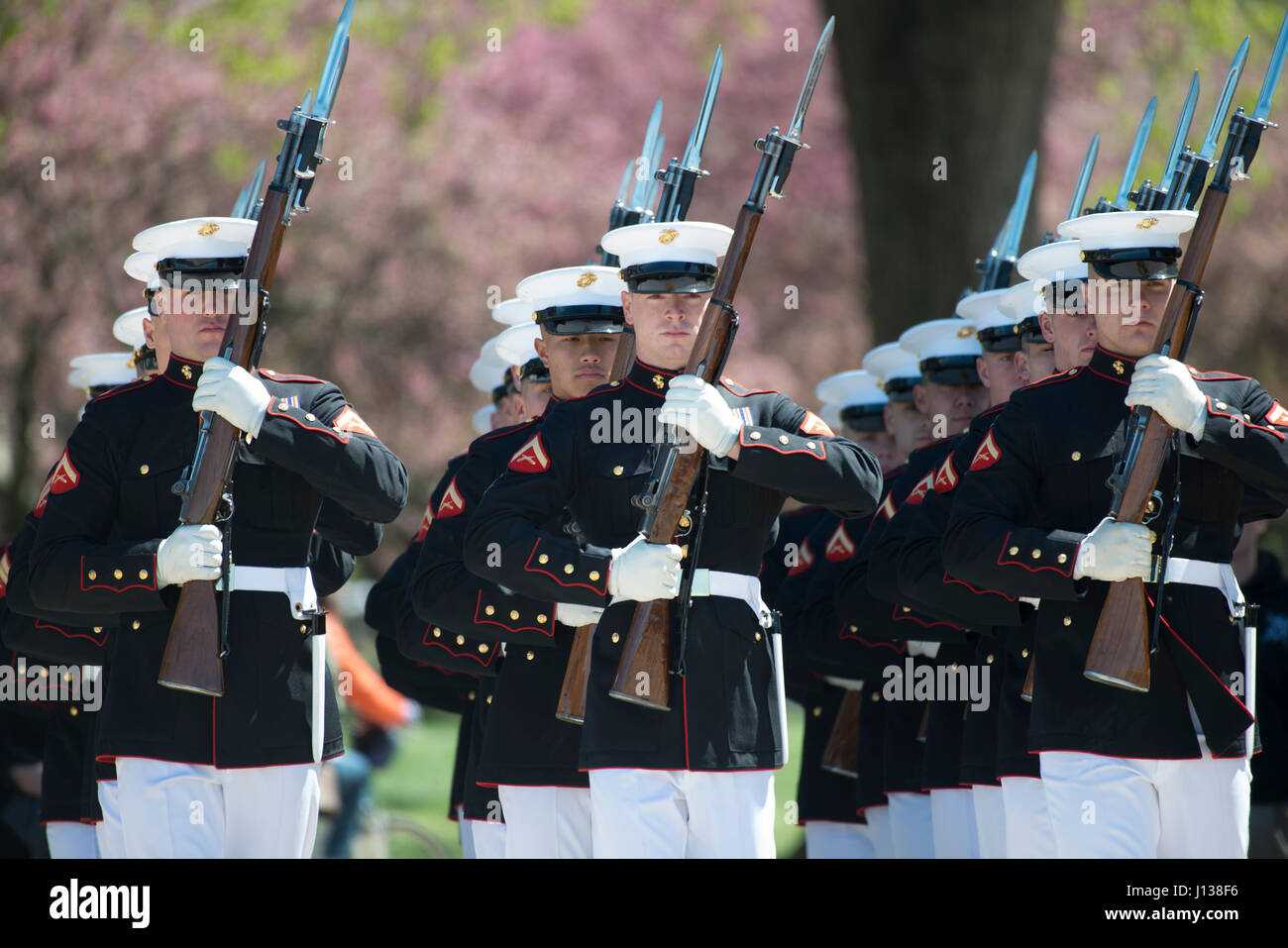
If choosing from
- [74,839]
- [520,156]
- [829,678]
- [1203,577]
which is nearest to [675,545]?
[1203,577]

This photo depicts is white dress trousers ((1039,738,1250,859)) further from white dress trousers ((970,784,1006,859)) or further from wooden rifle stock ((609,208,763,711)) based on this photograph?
wooden rifle stock ((609,208,763,711))

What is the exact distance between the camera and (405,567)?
765 centimetres

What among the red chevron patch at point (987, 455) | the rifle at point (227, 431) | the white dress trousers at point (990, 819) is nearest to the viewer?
the rifle at point (227, 431)

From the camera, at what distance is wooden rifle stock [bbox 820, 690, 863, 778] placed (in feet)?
26.2

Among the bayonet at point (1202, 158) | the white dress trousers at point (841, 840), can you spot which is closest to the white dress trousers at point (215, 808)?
the white dress trousers at point (841, 840)

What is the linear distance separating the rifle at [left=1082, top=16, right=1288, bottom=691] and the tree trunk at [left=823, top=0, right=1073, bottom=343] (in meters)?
4.91

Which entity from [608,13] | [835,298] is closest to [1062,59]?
[835,298]

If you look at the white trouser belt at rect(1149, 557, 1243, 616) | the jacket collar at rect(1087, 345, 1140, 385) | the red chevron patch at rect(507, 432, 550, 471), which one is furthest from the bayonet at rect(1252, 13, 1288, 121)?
the red chevron patch at rect(507, 432, 550, 471)

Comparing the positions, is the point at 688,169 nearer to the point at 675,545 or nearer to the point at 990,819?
the point at 675,545

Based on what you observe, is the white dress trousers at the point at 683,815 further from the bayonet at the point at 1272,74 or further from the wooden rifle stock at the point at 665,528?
the bayonet at the point at 1272,74

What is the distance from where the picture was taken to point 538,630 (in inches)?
242

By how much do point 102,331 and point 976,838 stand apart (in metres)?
10.2

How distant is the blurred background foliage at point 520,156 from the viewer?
10781 mm

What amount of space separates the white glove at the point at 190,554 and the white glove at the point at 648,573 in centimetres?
123
